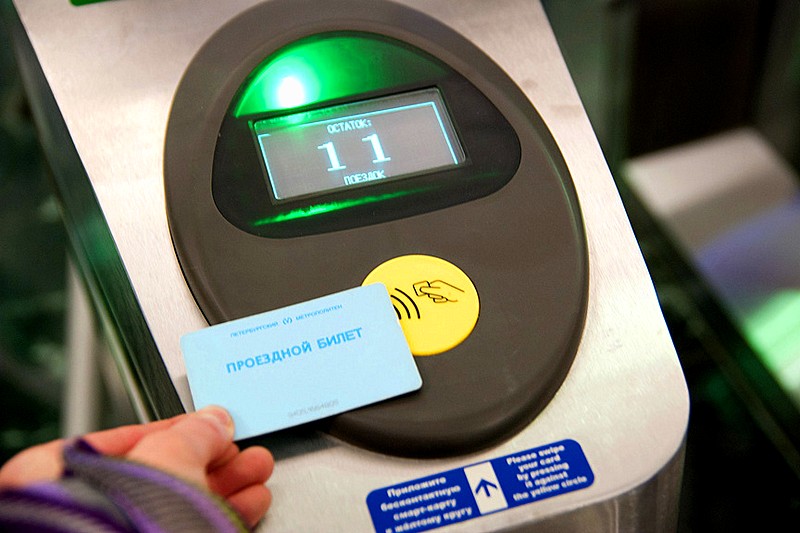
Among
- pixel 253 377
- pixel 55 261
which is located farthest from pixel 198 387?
pixel 55 261

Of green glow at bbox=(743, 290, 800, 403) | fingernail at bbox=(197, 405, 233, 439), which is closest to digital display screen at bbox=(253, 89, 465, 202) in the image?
fingernail at bbox=(197, 405, 233, 439)

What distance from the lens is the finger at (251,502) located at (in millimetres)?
498

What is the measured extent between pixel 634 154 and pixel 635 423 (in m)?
0.72

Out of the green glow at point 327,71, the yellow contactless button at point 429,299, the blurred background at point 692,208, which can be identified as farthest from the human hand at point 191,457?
the blurred background at point 692,208

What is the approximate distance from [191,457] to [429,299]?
176mm

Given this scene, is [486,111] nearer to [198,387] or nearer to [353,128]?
[353,128]

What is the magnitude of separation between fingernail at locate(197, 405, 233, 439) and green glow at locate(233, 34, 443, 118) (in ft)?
0.71

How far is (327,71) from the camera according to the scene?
66 centimetres

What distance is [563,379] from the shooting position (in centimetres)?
56

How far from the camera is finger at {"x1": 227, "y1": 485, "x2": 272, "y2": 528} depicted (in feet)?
1.63

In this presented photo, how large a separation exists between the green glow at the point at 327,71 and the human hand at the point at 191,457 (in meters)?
0.23

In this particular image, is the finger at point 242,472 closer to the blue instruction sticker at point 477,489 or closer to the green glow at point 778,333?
the blue instruction sticker at point 477,489

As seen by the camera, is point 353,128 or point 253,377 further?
point 353,128

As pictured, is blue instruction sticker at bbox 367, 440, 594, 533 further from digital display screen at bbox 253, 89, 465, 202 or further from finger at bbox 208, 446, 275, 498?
digital display screen at bbox 253, 89, 465, 202
